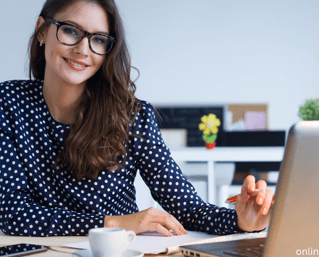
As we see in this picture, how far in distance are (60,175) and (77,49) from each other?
404 mm

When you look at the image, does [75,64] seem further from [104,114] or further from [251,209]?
[251,209]

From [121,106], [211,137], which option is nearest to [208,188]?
[211,137]

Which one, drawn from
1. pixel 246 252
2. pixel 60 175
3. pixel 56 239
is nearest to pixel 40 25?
pixel 60 175

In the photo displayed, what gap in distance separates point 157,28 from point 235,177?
3077 millimetres

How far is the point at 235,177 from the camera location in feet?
12.7

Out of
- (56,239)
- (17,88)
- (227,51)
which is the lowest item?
(56,239)

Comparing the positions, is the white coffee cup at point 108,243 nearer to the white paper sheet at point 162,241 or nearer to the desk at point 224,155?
the white paper sheet at point 162,241

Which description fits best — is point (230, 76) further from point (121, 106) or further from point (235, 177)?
point (121, 106)

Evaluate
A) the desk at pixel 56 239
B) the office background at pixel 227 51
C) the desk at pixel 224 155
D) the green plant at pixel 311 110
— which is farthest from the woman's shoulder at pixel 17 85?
the office background at pixel 227 51

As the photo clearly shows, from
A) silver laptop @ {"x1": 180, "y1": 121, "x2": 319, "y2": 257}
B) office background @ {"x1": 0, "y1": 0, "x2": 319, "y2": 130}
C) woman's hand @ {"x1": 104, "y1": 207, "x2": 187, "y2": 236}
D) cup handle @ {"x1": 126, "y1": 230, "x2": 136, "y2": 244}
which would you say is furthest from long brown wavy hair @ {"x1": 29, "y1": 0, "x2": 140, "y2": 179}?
office background @ {"x1": 0, "y1": 0, "x2": 319, "y2": 130}

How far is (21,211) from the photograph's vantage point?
1010 mm

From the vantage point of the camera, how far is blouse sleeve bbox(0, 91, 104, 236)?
953 mm

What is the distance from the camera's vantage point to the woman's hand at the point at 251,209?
2.83ft

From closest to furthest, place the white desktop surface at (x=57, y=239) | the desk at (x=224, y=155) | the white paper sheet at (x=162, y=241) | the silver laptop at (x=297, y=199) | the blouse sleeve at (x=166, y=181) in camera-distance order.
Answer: the silver laptop at (x=297, y=199) < the white paper sheet at (x=162, y=241) < the white desktop surface at (x=57, y=239) < the blouse sleeve at (x=166, y=181) < the desk at (x=224, y=155)
